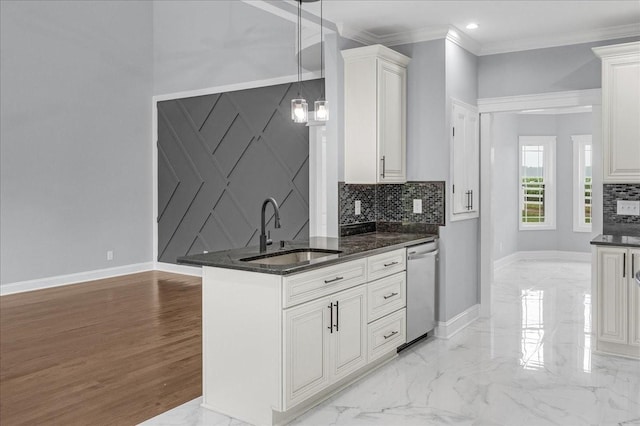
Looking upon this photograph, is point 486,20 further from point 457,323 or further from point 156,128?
point 156,128

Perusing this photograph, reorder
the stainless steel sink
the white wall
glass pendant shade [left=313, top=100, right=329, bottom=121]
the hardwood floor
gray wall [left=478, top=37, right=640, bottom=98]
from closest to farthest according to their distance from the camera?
the hardwood floor < the stainless steel sink < glass pendant shade [left=313, top=100, right=329, bottom=121] < gray wall [left=478, top=37, right=640, bottom=98] < the white wall

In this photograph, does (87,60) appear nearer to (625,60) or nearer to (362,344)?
(362,344)

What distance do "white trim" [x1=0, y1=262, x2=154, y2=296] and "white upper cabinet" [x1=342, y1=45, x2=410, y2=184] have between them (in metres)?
4.50

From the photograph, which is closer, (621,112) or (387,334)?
(387,334)

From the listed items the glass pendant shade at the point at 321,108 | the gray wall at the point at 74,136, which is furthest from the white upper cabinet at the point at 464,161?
the gray wall at the point at 74,136

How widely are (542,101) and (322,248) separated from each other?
2812 millimetres

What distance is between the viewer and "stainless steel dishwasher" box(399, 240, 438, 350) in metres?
4.32

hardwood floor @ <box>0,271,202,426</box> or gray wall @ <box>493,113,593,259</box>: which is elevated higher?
gray wall @ <box>493,113,593,259</box>

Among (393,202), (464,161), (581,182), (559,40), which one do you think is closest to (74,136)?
(393,202)

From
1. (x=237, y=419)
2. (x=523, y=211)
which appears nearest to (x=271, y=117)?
(x=237, y=419)

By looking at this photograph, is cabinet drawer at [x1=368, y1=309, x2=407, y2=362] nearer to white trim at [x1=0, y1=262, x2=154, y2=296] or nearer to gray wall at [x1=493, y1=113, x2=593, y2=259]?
white trim at [x1=0, y1=262, x2=154, y2=296]

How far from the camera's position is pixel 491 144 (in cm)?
551

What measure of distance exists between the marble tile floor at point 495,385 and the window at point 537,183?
442 centimetres

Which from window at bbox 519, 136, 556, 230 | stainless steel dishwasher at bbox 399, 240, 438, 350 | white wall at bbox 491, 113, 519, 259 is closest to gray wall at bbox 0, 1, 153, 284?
stainless steel dishwasher at bbox 399, 240, 438, 350
